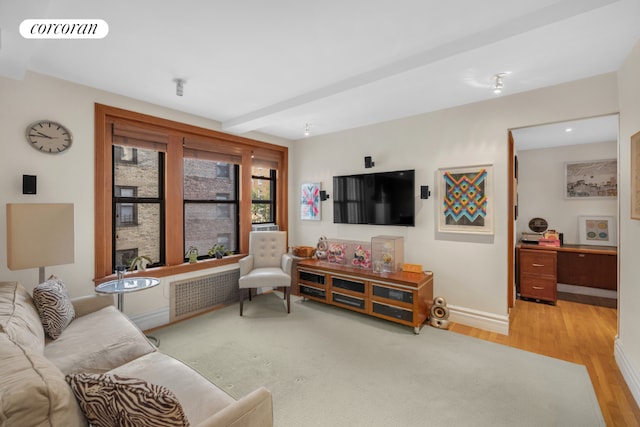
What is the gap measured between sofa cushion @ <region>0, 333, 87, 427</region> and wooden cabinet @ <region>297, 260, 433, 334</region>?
2826 millimetres

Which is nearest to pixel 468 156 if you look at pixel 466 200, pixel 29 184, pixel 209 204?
pixel 466 200

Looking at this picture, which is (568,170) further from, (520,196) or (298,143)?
(298,143)

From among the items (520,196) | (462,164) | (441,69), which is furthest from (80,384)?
(520,196)

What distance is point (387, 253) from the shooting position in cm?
364

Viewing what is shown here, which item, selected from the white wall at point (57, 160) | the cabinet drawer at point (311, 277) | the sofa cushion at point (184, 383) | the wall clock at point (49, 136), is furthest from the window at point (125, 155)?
the cabinet drawer at point (311, 277)

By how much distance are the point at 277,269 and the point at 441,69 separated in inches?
119

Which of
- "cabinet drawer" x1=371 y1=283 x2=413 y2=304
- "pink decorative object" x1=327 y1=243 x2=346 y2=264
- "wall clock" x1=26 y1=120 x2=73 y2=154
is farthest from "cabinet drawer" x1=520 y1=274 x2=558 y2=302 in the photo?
"wall clock" x1=26 y1=120 x2=73 y2=154

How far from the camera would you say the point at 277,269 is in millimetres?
4043

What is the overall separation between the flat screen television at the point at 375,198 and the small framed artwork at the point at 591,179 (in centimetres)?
302

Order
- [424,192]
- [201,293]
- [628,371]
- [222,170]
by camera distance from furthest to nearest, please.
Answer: [222,170]
[201,293]
[424,192]
[628,371]

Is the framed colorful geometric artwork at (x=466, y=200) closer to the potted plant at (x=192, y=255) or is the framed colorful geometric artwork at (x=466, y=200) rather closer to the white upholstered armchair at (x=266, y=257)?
the white upholstered armchair at (x=266, y=257)

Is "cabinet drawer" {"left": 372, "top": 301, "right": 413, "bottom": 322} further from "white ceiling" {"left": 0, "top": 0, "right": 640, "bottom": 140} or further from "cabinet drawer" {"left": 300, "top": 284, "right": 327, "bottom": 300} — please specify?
"white ceiling" {"left": 0, "top": 0, "right": 640, "bottom": 140}

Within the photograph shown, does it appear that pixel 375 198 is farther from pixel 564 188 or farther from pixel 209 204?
pixel 564 188

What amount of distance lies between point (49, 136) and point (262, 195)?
2.69 meters
